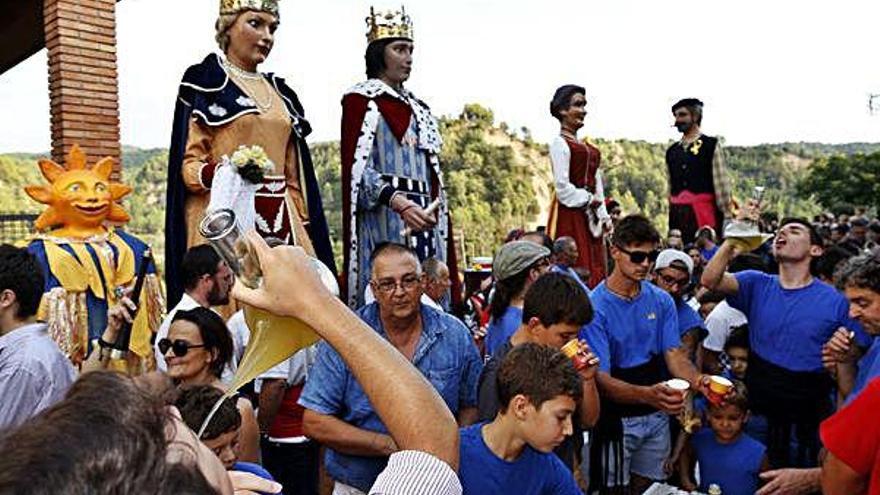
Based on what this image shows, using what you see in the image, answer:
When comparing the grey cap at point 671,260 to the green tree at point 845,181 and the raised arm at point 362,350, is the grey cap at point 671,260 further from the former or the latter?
the green tree at point 845,181

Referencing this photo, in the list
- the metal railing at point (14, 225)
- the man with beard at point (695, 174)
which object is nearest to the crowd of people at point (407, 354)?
the man with beard at point (695, 174)

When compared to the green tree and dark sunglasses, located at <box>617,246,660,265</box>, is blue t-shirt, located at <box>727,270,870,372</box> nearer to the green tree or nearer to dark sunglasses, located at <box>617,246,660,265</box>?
dark sunglasses, located at <box>617,246,660,265</box>

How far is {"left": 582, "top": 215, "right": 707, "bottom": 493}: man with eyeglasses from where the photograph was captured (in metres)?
4.05

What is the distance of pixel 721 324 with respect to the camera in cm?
497

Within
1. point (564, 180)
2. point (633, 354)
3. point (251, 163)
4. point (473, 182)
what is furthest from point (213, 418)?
point (473, 182)

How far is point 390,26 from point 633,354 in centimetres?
247

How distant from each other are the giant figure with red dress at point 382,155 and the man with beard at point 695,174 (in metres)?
3.73

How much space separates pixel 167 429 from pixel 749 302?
13.2 ft

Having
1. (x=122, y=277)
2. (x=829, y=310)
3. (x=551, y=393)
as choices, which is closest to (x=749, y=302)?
(x=829, y=310)

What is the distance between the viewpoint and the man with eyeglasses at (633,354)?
159 inches

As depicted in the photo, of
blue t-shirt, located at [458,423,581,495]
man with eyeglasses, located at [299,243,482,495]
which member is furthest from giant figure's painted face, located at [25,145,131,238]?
blue t-shirt, located at [458,423,581,495]

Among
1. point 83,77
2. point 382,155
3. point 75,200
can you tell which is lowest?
point 75,200

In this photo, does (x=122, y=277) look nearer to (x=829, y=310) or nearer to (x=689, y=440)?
(x=689, y=440)

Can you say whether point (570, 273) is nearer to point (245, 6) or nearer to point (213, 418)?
point (245, 6)
